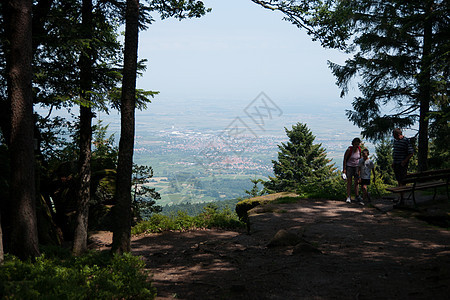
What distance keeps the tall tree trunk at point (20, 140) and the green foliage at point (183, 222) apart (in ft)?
18.1

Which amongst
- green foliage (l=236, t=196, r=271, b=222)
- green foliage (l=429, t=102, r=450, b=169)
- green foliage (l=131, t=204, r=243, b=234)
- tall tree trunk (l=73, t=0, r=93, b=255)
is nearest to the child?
green foliage (l=236, t=196, r=271, b=222)

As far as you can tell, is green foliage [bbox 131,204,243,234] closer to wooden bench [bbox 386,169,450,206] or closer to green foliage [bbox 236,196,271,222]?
green foliage [bbox 236,196,271,222]

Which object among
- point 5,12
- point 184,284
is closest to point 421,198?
point 184,284

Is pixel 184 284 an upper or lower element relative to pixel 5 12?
lower

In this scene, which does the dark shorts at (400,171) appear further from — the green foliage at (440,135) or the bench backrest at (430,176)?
the green foliage at (440,135)

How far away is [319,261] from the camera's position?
553 cm

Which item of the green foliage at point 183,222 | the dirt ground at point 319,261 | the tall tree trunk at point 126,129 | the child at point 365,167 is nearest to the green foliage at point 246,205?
the green foliage at point 183,222

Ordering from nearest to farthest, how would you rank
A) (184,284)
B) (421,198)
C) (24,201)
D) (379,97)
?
(184,284), (24,201), (421,198), (379,97)

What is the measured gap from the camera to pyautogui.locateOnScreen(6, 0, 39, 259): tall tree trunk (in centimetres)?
563

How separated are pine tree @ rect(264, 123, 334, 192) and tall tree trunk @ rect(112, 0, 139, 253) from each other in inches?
1058

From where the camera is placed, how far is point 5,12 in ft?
22.2

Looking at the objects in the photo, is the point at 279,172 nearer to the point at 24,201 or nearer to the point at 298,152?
the point at 298,152

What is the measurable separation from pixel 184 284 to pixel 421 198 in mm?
8254

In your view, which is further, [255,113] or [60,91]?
[255,113]
